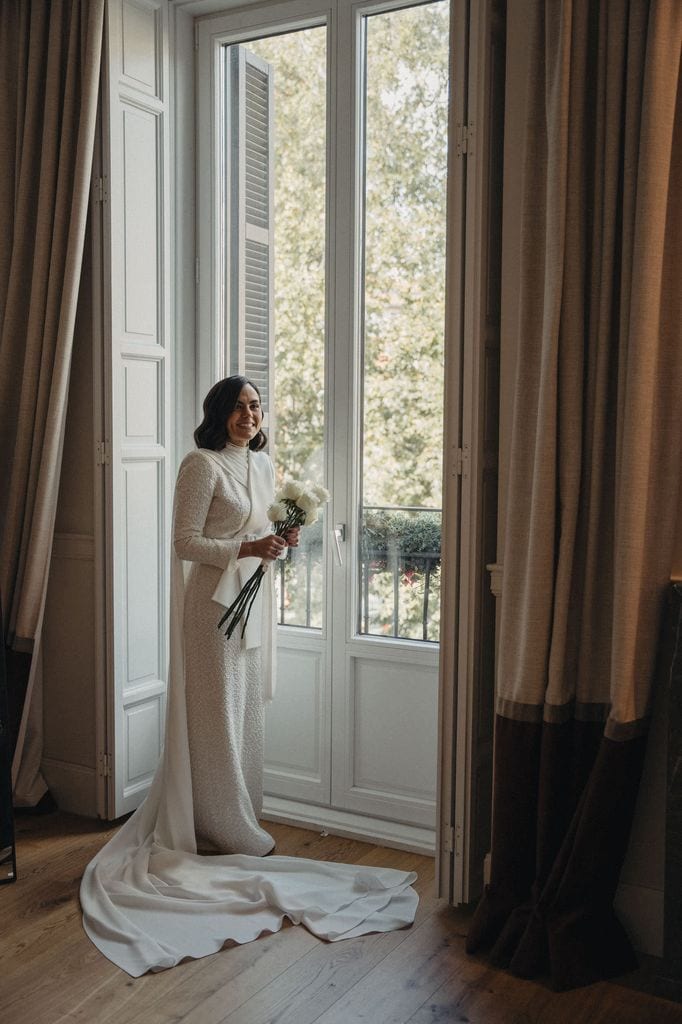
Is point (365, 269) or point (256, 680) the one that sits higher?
point (365, 269)

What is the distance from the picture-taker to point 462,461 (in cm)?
283

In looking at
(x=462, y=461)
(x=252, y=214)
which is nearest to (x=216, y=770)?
(x=462, y=461)

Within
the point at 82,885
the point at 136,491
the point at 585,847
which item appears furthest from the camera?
the point at 136,491

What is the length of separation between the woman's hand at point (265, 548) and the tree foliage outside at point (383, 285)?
0.42m

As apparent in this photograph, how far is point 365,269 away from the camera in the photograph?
135 inches

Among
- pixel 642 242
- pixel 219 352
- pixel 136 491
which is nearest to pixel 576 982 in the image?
pixel 642 242

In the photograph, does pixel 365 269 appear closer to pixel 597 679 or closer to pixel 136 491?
pixel 136 491

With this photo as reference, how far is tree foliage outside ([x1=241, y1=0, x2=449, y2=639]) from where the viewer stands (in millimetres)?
3309

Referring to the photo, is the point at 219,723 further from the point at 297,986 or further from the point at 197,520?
the point at 297,986

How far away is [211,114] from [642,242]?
1.94m

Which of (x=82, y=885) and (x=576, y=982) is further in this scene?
(x=82, y=885)

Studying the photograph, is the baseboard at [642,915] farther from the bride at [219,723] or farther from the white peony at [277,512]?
the white peony at [277,512]

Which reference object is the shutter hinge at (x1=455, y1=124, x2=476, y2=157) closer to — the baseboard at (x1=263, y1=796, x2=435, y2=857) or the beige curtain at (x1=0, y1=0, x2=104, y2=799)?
the beige curtain at (x1=0, y1=0, x2=104, y2=799)

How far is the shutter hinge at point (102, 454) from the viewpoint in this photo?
347cm
